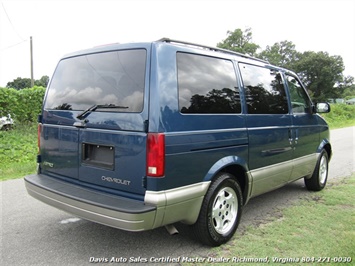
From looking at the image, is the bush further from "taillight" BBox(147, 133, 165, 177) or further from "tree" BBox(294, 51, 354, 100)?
"tree" BBox(294, 51, 354, 100)

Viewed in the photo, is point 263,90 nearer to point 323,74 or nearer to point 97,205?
point 97,205

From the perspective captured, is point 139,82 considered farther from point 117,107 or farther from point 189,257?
point 189,257

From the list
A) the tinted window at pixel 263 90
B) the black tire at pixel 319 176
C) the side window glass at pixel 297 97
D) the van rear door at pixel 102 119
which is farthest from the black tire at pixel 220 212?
the black tire at pixel 319 176

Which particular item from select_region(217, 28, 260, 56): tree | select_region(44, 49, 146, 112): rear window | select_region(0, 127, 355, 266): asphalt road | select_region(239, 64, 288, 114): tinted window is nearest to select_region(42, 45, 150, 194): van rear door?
select_region(44, 49, 146, 112): rear window

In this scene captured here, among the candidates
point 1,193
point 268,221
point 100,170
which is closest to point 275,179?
point 268,221

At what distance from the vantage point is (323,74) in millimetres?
56469

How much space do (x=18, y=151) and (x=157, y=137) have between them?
717 cm

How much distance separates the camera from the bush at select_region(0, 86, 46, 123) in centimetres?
1061

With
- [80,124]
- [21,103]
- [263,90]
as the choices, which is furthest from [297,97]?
[21,103]

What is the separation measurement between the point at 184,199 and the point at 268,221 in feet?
5.64

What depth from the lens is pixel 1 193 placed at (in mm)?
A: 5219

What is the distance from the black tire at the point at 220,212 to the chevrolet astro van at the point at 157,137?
1cm

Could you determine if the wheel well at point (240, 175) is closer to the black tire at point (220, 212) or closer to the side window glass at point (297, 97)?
the black tire at point (220, 212)

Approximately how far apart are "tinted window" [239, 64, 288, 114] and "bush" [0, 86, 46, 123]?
9389 millimetres
